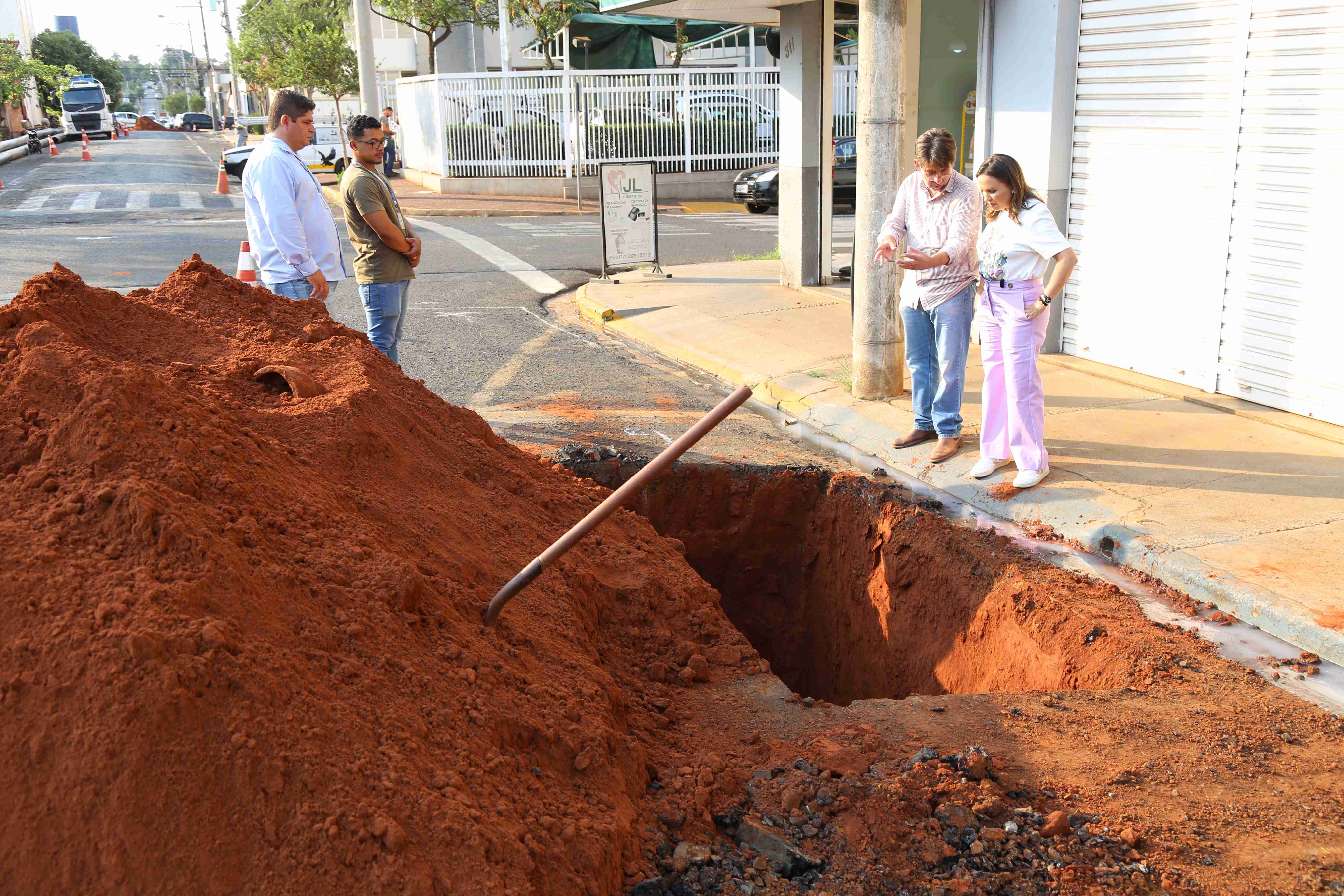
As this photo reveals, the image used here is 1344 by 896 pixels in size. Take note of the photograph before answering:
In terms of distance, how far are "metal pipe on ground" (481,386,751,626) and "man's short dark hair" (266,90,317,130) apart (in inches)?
154

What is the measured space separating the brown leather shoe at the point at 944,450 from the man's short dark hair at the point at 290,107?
163 inches

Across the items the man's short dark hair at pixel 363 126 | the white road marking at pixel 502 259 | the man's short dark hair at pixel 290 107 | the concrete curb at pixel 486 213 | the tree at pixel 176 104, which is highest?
the tree at pixel 176 104

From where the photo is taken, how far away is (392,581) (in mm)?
3207

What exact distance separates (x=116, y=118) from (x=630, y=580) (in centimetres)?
8524

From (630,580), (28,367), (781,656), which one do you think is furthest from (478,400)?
(28,367)

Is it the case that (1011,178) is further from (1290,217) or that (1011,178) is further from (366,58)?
(366,58)

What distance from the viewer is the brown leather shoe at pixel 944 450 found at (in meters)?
6.35

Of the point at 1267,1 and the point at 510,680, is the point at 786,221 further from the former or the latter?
the point at 510,680

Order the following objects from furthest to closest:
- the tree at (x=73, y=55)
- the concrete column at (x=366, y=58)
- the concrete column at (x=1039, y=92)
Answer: the tree at (x=73, y=55)
the concrete column at (x=366, y=58)
the concrete column at (x=1039, y=92)

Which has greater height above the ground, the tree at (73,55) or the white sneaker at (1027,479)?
the tree at (73,55)

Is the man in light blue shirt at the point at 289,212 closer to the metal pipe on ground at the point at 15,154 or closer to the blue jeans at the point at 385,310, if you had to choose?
the blue jeans at the point at 385,310

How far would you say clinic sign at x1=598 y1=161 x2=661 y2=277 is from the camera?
43.6 ft

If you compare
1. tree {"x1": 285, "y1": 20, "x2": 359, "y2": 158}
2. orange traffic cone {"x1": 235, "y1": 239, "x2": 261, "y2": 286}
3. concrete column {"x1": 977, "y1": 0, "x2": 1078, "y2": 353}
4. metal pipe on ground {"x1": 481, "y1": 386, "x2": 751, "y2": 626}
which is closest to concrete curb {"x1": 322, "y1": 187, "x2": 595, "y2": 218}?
tree {"x1": 285, "y1": 20, "x2": 359, "y2": 158}

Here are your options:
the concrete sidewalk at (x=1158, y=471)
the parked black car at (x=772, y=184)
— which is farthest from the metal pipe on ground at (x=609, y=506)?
the parked black car at (x=772, y=184)
